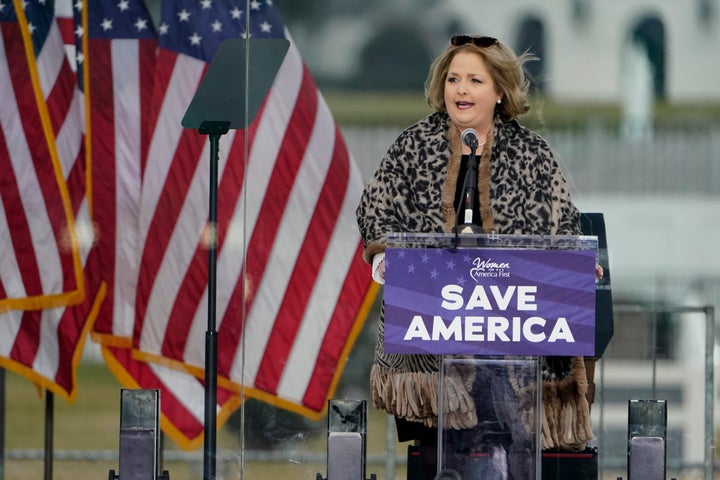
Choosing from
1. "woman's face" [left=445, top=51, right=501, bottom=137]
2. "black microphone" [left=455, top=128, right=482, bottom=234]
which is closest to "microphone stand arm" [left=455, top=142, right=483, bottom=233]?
"black microphone" [left=455, top=128, right=482, bottom=234]

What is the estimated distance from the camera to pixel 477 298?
4711mm

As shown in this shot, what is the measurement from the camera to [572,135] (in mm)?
6355

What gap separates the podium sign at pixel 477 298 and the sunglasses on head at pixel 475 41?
1.06 m

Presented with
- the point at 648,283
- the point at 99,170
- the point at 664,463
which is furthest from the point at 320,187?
the point at 664,463

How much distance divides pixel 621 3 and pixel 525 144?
51.1 inches

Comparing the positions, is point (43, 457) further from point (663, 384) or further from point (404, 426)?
point (663, 384)

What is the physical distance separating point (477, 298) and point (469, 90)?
3.39ft

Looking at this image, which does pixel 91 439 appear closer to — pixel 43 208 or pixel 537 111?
pixel 43 208

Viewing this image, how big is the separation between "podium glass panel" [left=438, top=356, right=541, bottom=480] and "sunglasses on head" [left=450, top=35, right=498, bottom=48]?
129 cm

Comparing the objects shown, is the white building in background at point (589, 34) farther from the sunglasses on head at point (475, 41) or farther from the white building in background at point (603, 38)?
the sunglasses on head at point (475, 41)

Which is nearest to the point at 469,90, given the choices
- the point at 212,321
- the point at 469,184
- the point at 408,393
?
the point at 469,184

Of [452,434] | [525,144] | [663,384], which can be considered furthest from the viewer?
[663,384]

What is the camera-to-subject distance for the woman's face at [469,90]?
5398mm

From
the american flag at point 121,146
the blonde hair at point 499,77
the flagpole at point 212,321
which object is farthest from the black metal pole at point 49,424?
the blonde hair at point 499,77
